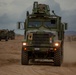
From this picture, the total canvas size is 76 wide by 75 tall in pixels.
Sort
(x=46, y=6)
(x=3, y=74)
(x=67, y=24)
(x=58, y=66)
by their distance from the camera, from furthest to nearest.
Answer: (x=46, y=6)
(x=67, y=24)
(x=58, y=66)
(x=3, y=74)

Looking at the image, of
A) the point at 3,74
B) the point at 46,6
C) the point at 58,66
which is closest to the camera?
the point at 3,74

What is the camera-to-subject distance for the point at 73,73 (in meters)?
14.5

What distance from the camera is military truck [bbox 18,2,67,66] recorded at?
720 inches

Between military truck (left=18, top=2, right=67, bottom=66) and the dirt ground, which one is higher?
military truck (left=18, top=2, right=67, bottom=66)

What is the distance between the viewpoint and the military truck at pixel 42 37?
60.0 feet

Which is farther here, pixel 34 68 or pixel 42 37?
pixel 42 37

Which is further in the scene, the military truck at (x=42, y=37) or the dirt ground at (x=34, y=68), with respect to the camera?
the military truck at (x=42, y=37)

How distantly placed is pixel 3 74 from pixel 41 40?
509cm

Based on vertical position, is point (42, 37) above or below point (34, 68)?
above

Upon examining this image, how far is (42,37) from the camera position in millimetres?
18500

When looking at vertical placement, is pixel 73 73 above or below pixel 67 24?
below

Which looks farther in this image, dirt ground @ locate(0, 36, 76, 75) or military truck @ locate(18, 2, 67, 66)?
military truck @ locate(18, 2, 67, 66)

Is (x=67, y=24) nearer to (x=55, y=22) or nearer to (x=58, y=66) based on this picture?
(x=55, y=22)

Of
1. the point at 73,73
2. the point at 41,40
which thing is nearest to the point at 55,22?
the point at 41,40
